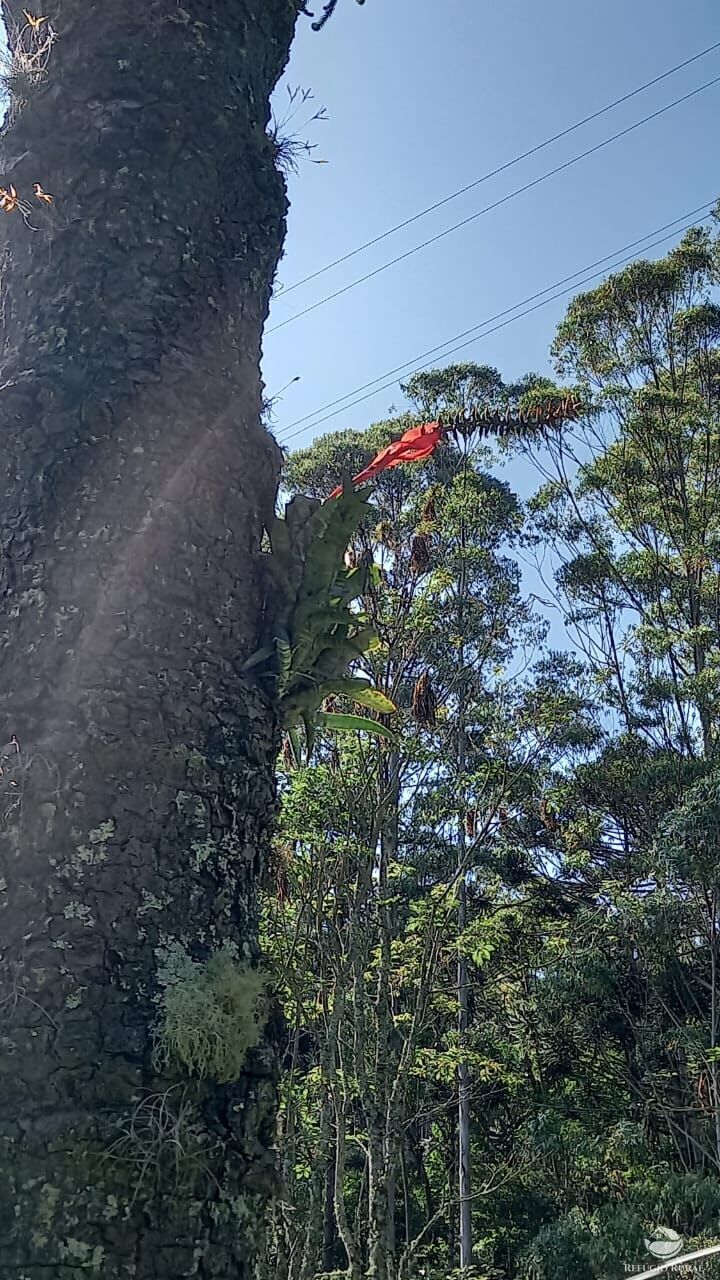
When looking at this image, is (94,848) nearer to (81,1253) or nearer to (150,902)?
(150,902)

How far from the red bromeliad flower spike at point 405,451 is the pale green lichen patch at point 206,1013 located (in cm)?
62

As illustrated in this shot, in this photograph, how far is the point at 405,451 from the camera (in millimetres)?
1413

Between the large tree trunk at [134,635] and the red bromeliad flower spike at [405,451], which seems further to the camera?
the red bromeliad flower spike at [405,451]

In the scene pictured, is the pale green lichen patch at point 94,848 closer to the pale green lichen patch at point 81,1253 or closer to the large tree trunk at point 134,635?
the large tree trunk at point 134,635

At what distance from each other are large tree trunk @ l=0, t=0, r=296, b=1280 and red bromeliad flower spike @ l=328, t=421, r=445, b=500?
0.23 meters

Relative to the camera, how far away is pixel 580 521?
1041 centimetres

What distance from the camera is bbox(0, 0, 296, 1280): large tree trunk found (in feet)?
2.77

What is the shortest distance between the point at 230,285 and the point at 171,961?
2.35ft

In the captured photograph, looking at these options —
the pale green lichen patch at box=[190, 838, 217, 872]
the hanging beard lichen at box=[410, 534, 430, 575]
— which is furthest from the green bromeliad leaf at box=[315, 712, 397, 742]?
the hanging beard lichen at box=[410, 534, 430, 575]

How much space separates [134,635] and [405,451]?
55 cm

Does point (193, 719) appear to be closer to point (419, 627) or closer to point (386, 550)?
point (419, 627)

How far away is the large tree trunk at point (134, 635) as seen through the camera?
2.77 ft

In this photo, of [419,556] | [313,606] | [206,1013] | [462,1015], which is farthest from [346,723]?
[462,1015]

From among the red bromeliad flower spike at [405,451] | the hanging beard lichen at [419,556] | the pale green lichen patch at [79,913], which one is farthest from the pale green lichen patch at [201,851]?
the hanging beard lichen at [419,556]
